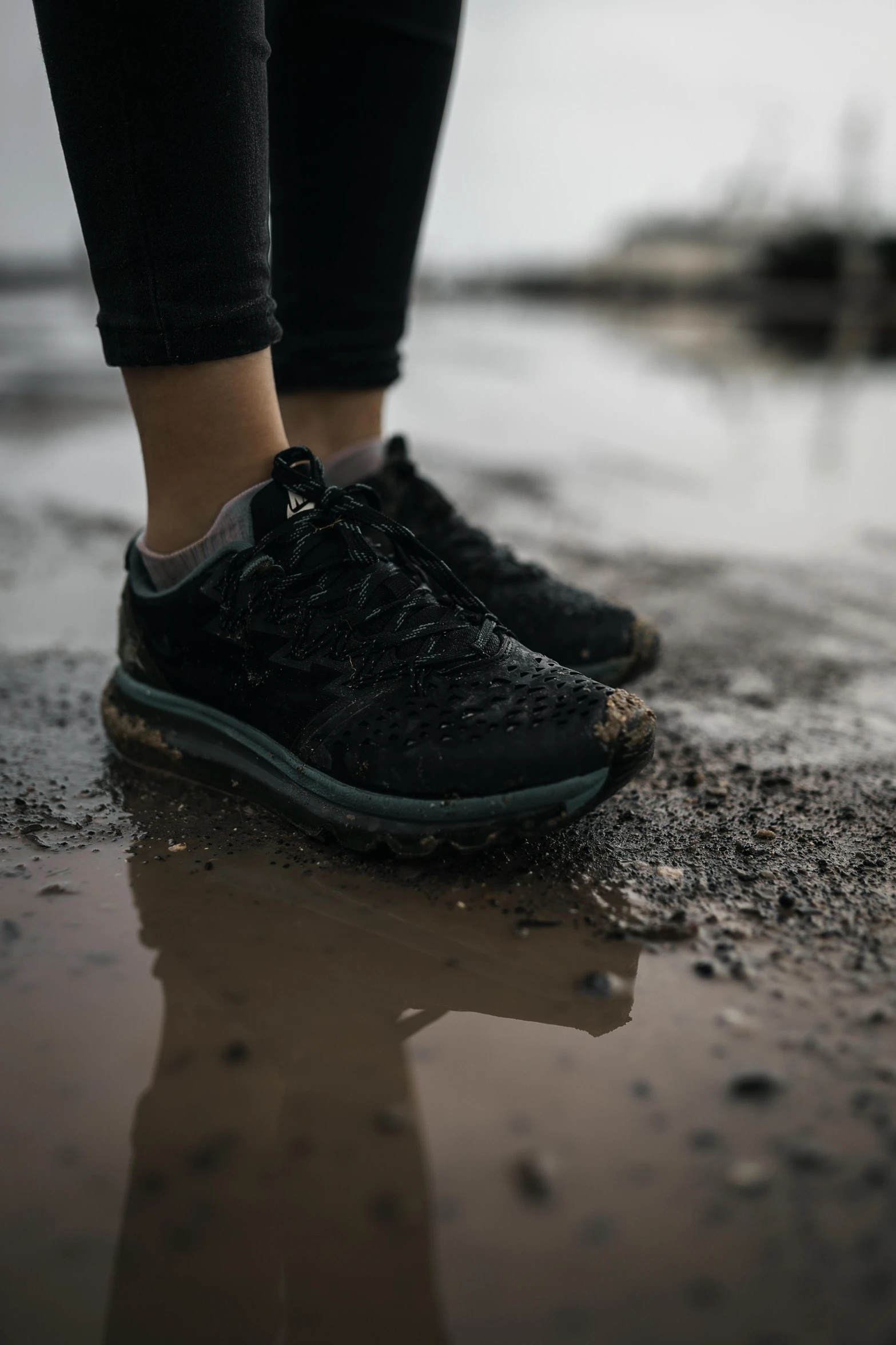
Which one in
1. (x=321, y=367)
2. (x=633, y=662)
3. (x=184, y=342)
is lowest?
(x=633, y=662)

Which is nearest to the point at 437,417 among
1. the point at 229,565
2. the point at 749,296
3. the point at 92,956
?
the point at 229,565

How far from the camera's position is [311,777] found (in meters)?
1.05

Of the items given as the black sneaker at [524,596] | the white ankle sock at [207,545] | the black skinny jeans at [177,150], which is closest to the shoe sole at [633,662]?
the black sneaker at [524,596]

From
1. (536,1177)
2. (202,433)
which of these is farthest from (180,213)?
(536,1177)

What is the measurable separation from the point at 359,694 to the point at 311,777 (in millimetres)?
109

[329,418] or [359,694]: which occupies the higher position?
[329,418]

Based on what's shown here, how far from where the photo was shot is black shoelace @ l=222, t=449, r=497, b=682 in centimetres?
106

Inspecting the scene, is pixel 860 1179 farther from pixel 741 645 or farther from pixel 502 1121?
pixel 741 645

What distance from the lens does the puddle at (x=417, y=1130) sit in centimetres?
58

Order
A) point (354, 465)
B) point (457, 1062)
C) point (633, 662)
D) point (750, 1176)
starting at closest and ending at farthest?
point (750, 1176), point (457, 1062), point (633, 662), point (354, 465)

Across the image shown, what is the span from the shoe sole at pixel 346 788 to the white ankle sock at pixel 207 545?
0.15m

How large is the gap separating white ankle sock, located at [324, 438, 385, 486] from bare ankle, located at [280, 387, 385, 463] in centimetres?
2

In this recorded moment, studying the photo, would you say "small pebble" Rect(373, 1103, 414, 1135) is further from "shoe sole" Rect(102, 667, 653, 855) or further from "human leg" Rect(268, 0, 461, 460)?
"human leg" Rect(268, 0, 461, 460)

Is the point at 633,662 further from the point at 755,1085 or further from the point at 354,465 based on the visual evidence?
the point at 755,1085
